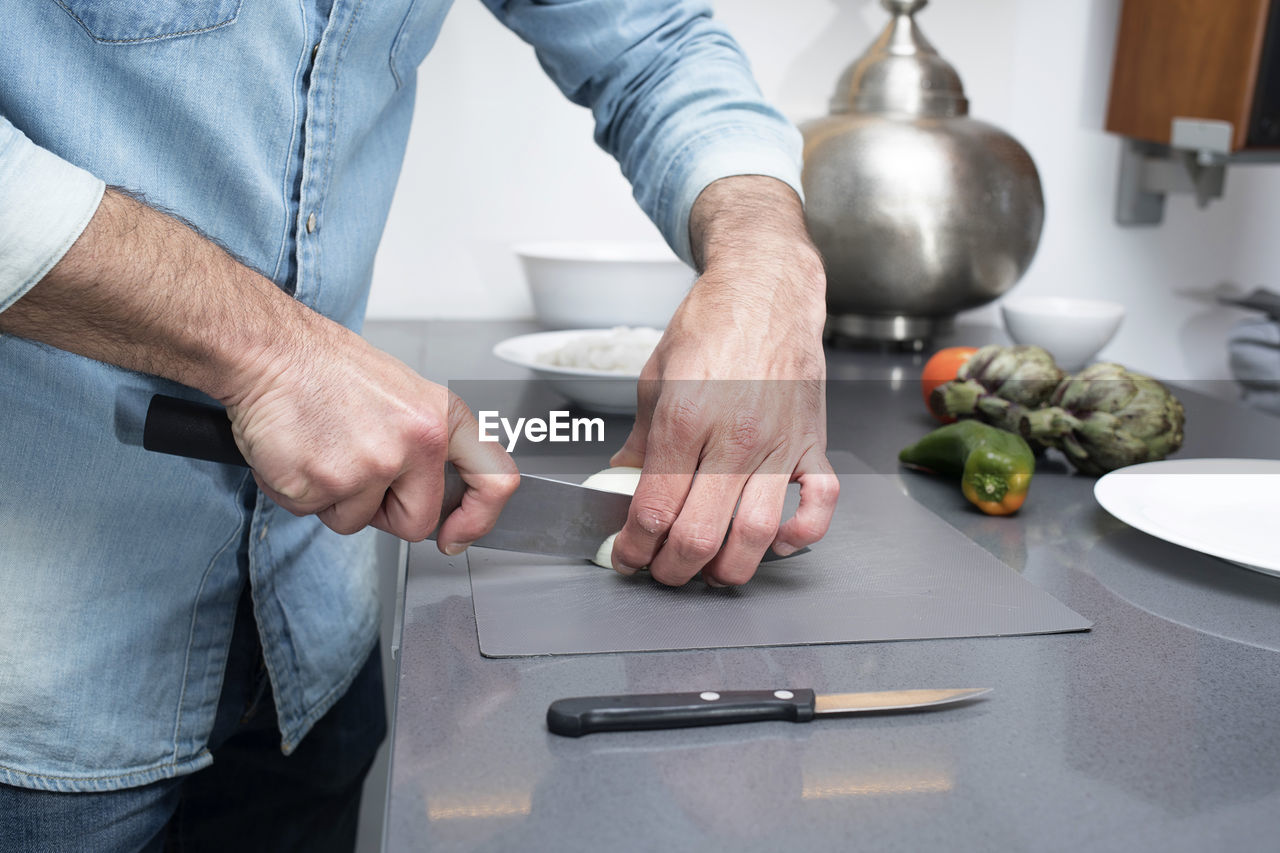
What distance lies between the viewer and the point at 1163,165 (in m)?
1.66

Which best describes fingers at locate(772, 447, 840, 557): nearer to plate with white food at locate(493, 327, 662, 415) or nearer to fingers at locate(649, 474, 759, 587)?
fingers at locate(649, 474, 759, 587)

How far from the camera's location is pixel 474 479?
61 centimetres

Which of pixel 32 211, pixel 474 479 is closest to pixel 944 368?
pixel 474 479

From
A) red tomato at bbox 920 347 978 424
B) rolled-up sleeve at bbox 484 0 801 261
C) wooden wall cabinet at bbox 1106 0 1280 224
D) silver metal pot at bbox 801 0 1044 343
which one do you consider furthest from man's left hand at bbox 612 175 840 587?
wooden wall cabinet at bbox 1106 0 1280 224

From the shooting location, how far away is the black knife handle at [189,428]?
0.58m

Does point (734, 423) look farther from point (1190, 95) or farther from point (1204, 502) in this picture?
point (1190, 95)

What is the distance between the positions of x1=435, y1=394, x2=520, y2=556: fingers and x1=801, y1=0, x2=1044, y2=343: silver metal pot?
0.76m

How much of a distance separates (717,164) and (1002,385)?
338mm

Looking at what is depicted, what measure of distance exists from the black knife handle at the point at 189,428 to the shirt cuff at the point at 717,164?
1.35 feet

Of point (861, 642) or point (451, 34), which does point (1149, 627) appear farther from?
point (451, 34)

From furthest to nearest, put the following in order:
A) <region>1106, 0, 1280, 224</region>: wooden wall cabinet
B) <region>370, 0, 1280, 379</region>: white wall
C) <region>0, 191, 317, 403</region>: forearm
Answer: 1. <region>370, 0, 1280, 379</region>: white wall
2. <region>1106, 0, 1280, 224</region>: wooden wall cabinet
3. <region>0, 191, 317, 403</region>: forearm

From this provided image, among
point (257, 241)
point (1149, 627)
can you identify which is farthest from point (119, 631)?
point (1149, 627)

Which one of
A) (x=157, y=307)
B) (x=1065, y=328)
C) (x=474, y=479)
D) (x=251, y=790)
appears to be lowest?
(x=251, y=790)

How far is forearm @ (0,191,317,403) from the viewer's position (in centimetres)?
51
